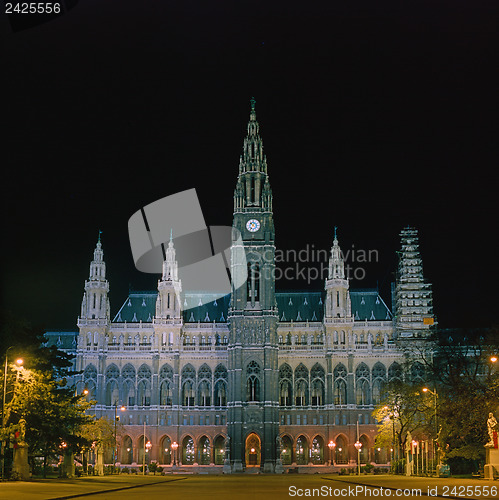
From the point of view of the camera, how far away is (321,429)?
131000 mm

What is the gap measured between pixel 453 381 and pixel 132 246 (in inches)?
2549

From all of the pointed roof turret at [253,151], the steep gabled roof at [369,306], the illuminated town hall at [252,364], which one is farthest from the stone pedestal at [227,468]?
the pointed roof turret at [253,151]

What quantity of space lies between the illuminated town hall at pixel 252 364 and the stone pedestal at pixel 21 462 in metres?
68.9

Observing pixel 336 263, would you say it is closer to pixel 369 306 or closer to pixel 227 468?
pixel 369 306

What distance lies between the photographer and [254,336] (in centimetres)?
12925

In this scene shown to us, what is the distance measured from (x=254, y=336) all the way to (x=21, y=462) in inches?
2867

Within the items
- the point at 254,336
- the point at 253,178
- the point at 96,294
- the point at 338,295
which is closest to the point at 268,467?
the point at 254,336

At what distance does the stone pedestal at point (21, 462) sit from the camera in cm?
5738

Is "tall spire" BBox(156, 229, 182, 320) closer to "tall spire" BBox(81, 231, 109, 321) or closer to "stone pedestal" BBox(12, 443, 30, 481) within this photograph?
"tall spire" BBox(81, 231, 109, 321)

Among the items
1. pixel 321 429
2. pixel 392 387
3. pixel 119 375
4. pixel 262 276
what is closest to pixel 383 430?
pixel 392 387

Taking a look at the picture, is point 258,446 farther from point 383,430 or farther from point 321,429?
point 383,430

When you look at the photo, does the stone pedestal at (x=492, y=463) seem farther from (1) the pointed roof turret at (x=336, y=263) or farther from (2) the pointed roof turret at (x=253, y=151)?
(2) the pointed roof turret at (x=253, y=151)

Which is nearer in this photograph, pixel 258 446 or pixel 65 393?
pixel 65 393

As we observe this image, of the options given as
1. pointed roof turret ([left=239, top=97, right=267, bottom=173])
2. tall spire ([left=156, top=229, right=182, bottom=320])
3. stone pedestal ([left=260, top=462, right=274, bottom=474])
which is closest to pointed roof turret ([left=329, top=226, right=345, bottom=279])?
pointed roof turret ([left=239, top=97, right=267, bottom=173])
